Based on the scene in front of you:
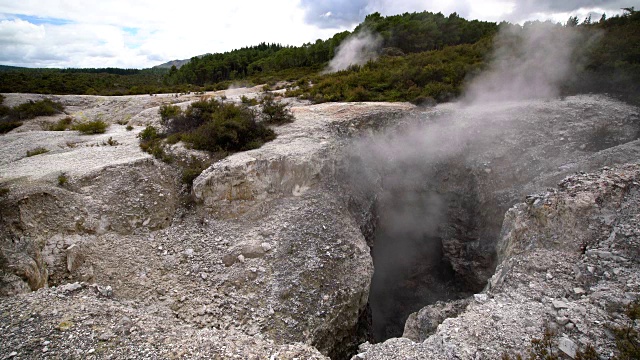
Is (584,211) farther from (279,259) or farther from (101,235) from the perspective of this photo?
(101,235)

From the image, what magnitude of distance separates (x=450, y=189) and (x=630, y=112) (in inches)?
282

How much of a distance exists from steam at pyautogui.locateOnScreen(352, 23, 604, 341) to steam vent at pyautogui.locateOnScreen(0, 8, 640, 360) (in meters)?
0.09

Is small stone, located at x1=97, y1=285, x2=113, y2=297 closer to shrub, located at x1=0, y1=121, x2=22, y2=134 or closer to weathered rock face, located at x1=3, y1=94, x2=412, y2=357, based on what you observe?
weathered rock face, located at x1=3, y1=94, x2=412, y2=357

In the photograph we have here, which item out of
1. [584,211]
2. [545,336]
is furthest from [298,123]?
[545,336]

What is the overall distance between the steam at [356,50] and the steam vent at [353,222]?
62.8 ft

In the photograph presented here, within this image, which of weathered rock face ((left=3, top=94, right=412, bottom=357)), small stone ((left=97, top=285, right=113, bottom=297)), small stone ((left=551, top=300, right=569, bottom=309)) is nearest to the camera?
small stone ((left=551, top=300, right=569, bottom=309))

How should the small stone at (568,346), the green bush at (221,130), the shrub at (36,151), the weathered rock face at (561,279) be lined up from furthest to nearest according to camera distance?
1. the shrub at (36,151)
2. the green bush at (221,130)
3. the weathered rock face at (561,279)
4. the small stone at (568,346)

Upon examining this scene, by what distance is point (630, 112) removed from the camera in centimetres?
1200

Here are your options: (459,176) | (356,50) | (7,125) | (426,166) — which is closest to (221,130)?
(426,166)

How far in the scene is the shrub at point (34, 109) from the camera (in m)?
20.3

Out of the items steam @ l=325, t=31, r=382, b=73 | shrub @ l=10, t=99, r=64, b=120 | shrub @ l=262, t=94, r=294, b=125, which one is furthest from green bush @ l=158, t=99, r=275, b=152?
steam @ l=325, t=31, r=382, b=73

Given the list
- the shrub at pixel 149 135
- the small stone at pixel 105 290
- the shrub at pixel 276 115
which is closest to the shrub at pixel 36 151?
the shrub at pixel 149 135

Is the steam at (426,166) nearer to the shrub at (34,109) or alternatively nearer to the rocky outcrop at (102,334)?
the rocky outcrop at (102,334)

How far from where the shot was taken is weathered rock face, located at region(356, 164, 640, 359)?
577cm
